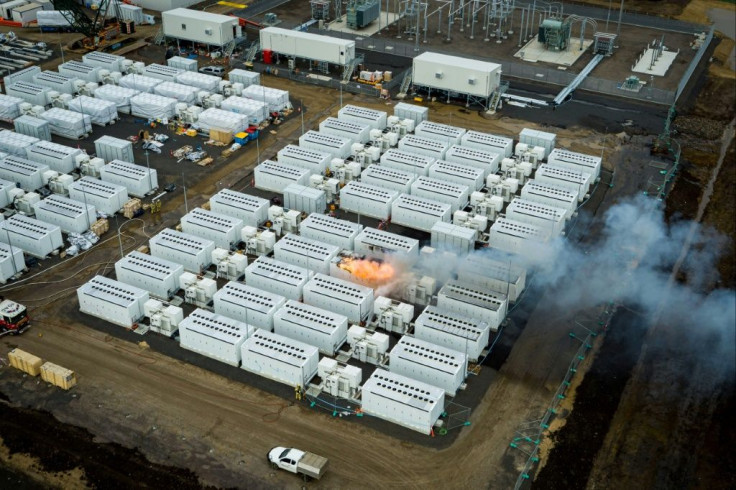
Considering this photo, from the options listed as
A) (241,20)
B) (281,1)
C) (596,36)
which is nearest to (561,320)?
(596,36)

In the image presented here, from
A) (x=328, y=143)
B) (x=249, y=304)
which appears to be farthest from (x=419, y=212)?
(x=249, y=304)

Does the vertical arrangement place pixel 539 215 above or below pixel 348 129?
below

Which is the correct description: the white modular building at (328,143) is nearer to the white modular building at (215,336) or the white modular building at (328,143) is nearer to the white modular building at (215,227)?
the white modular building at (215,227)

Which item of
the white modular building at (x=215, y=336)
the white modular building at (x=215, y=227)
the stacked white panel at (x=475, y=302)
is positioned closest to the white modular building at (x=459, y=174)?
the stacked white panel at (x=475, y=302)

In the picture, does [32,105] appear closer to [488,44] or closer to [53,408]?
[53,408]

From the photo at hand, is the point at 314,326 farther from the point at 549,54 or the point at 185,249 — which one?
the point at 549,54

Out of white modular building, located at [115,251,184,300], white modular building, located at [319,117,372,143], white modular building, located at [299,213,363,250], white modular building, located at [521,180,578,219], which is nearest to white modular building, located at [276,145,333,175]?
white modular building, located at [319,117,372,143]
